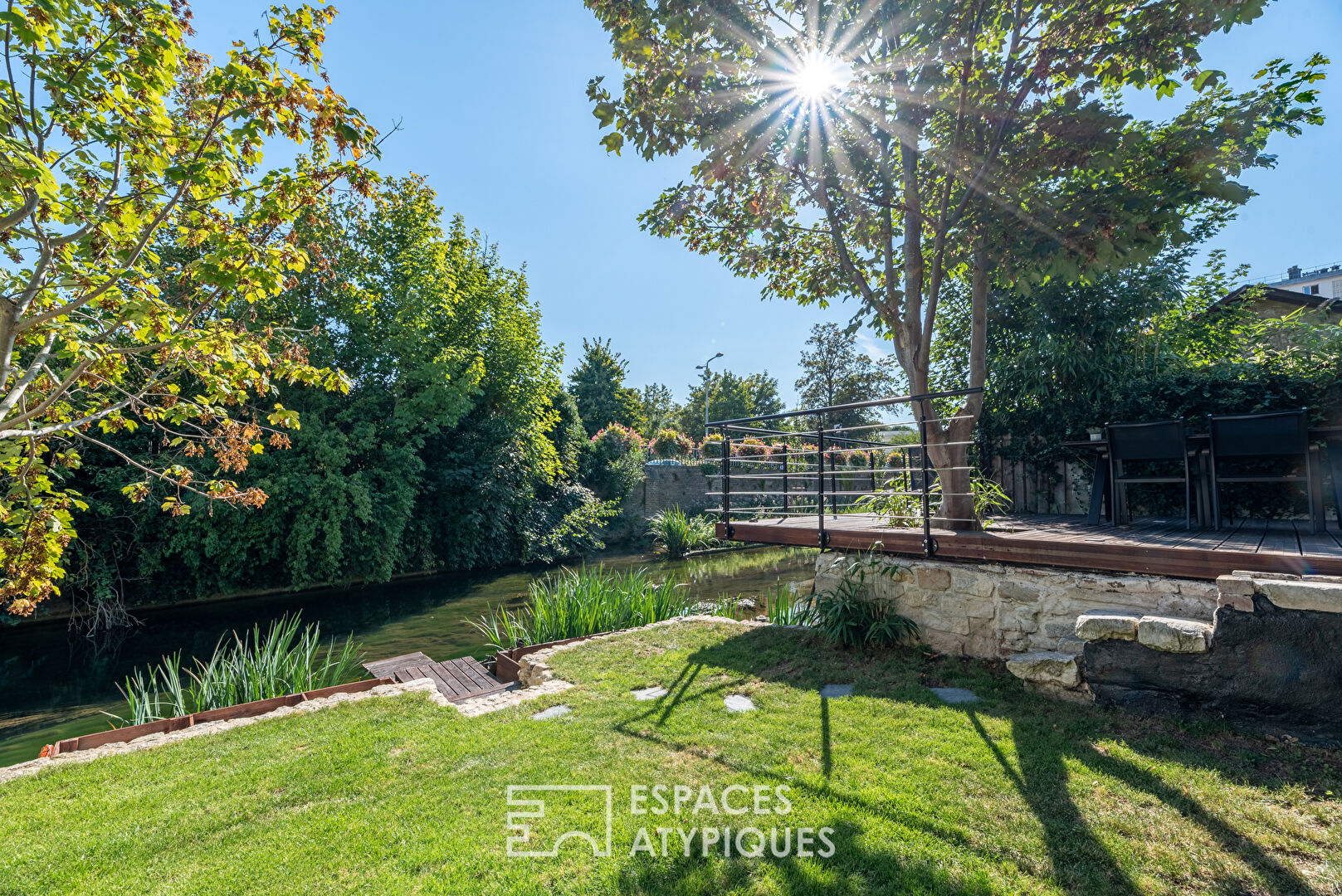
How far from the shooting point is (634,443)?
64.6ft

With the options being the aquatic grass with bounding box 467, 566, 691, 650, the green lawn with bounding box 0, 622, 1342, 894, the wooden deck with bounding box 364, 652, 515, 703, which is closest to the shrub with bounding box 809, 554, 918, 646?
the green lawn with bounding box 0, 622, 1342, 894

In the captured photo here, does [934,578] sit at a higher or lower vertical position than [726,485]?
lower

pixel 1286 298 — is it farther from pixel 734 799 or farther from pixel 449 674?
pixel 449 674

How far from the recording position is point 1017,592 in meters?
4.00

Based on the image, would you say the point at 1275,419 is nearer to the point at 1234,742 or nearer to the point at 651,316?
the point at 1234,742

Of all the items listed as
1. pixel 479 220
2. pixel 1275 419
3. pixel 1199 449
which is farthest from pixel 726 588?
pixel 479 220

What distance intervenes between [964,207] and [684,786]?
16.4 feet

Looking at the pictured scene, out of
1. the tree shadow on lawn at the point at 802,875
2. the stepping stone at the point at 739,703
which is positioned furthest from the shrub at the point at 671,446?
the tree shadow on lawn at the point at 802,875

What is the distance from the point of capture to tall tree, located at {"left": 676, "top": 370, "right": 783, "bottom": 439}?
112ft

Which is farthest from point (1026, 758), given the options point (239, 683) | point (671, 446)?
point (671, 446)

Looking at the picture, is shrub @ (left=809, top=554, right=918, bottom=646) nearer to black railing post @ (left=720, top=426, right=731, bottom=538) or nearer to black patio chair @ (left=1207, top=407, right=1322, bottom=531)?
black railing post @ (left=720, top=426, right=731, bottom=538)

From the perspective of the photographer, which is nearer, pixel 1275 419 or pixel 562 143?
pixel 1275 419

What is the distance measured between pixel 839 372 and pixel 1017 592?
928 inches

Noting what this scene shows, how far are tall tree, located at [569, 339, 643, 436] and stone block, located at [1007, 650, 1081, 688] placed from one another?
74.2 ft
